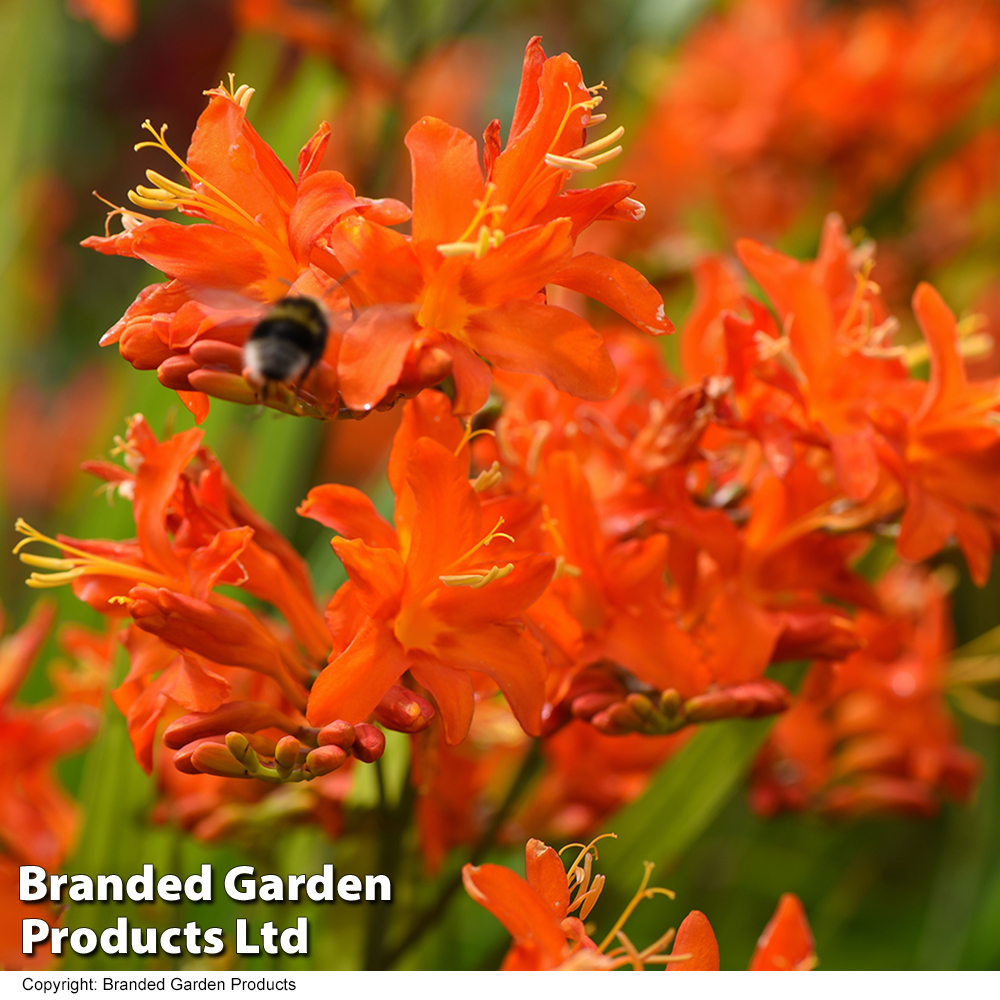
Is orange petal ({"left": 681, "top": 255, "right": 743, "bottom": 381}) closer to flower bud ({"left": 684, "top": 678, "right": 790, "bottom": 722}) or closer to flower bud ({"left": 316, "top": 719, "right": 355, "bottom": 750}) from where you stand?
flower bud ({"left": 684, "top": 678, "right": 790, "bottom": 722})

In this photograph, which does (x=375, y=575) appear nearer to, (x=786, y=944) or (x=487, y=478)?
(x=487, y=478)

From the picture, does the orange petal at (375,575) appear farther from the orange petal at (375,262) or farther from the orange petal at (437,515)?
the orange petal at (375,262)

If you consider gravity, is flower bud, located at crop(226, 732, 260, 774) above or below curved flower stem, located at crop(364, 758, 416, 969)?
above

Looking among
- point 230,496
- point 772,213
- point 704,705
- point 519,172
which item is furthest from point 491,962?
point 772,213

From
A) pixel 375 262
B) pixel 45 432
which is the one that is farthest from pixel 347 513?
pixel 45 432

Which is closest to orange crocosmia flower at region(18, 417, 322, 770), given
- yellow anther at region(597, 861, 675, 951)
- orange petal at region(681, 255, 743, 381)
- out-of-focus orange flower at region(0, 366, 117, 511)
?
yellow anther at region(597, 861, 675, 951)
